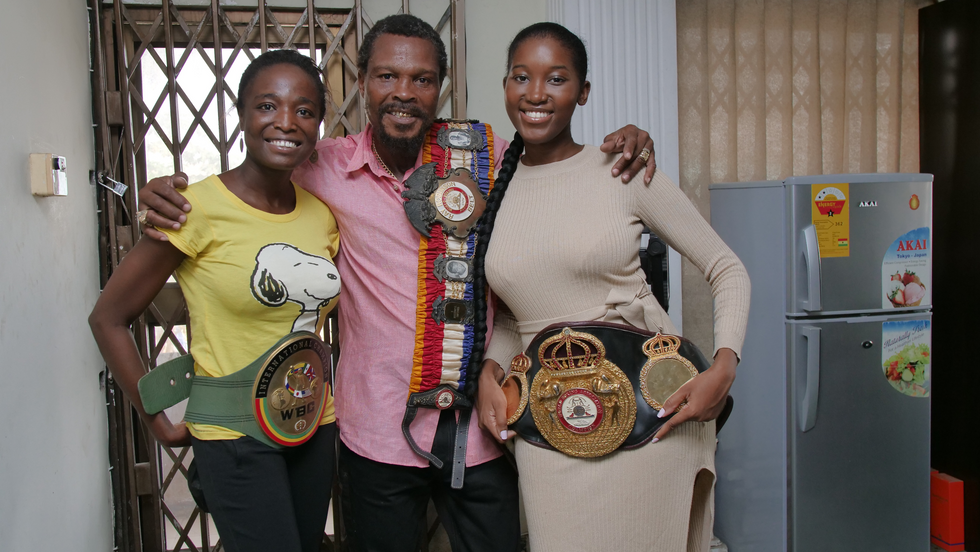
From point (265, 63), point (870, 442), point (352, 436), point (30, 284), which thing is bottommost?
point (870, 442)

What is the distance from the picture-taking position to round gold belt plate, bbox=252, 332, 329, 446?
1.18m

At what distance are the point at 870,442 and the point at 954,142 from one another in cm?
132

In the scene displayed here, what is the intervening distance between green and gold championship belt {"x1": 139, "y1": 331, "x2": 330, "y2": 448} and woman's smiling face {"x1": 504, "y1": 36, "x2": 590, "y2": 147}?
61 cm

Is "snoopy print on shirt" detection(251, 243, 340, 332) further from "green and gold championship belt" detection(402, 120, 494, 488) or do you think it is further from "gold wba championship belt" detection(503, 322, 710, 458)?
"gold wba championship belt" detection(503, 322, 710, 458)

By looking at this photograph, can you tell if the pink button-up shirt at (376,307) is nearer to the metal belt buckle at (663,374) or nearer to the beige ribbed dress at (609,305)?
the beige ribbed dress at (609,305)

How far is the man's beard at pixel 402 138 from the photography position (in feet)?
4.54

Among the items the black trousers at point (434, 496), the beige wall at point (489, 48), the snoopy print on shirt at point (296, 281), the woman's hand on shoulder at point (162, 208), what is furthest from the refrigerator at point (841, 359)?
the woman's hand on shoulder at point (162, 208)

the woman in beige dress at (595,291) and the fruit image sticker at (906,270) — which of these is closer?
the woman in beige dress at (595,291)

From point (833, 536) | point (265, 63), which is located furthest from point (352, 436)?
point (833, 536)

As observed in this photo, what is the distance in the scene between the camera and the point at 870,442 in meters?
2.21

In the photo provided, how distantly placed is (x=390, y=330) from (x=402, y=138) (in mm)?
416

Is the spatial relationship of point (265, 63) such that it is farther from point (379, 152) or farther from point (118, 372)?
point (118, 372)

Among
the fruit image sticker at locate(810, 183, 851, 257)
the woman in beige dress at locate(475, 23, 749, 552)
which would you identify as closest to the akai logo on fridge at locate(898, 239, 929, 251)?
the fruit image sticker at locate(810, 183, 851, 257)

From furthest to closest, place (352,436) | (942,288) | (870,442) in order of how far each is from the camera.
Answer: (942,288), (870,442), (352,436)
